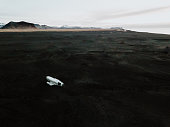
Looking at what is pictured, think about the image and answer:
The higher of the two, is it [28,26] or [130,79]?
[28,26]

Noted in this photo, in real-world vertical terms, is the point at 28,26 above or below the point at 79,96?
above

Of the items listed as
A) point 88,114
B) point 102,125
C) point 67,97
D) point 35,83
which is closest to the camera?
point 102,125

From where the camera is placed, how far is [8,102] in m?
5.46

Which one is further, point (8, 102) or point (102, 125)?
point (8, 102)

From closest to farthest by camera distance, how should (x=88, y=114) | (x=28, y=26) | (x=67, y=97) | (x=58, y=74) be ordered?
(x=88, y=114)
(x=67, y=97)
(x=58, y=74)
(x=28, y=26)

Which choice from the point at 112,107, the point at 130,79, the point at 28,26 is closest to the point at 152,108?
the point at 112,107

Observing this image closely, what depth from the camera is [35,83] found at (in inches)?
289

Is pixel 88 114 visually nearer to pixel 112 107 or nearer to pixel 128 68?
pixel 112 107

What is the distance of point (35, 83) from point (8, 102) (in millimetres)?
1989

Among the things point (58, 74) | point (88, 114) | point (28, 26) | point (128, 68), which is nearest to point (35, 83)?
point (58, 74)

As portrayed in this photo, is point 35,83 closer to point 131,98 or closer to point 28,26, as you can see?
point 131,98

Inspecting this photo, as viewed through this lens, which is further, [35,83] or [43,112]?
[35,83]

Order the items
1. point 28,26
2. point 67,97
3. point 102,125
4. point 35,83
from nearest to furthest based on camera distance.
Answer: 1. point 102,125
2. point 67,97
3. point 35,83
4. point 28,26

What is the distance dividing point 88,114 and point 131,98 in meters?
2.31
